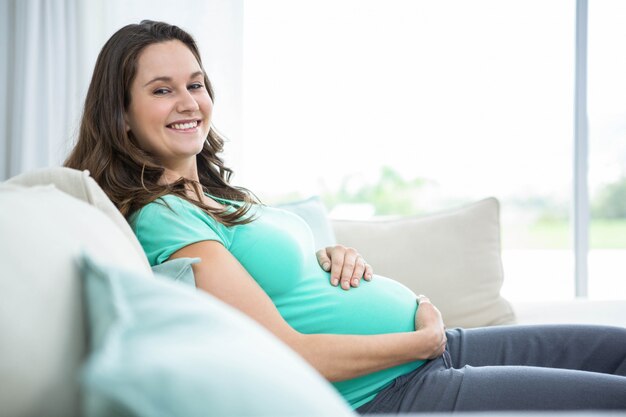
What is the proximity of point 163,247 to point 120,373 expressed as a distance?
73cm

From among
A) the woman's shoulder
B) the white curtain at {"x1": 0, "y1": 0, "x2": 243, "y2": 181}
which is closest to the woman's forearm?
the woman's shoulder

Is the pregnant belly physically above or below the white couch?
below

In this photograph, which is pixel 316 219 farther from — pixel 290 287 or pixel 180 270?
pixel 180 270

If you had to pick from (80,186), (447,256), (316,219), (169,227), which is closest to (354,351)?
(169,227)

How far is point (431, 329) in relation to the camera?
1316 millimetres

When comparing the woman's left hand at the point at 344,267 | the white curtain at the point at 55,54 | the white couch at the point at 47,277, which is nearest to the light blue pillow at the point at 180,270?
the white couch at the point at 47,277

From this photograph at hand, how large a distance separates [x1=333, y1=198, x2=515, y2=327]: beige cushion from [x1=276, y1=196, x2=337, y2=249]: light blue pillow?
0.15 m

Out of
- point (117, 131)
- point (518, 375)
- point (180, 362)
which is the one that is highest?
point (117, 131)

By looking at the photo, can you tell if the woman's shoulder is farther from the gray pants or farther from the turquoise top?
Result: the gray pants

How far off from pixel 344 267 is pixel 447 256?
2.58 feet

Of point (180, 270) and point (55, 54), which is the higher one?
point (55, 54)

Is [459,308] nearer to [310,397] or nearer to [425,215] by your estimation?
[425,215]

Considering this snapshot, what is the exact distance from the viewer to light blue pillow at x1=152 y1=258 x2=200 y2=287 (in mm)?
1098

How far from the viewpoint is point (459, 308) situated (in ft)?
6.75
